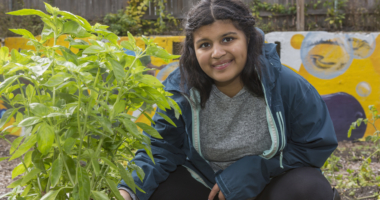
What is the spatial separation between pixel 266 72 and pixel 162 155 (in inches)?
28.1

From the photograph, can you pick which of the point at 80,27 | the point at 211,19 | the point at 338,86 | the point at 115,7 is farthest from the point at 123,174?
the point at 115,7

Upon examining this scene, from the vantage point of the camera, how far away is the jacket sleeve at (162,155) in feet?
5.41

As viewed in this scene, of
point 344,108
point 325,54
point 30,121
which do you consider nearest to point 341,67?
point 325,54

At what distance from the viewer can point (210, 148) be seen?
73.8 inches

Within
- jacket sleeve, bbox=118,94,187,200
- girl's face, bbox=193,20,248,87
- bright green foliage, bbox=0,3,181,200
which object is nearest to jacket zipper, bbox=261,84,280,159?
girl's face, bbox=193,20,248,87

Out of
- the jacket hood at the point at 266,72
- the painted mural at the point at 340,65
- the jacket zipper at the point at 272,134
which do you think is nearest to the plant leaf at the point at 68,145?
the jacket hood at the point at 266,72

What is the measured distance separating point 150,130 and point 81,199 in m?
0.30

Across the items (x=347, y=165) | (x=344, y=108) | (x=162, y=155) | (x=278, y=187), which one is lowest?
(x=347, y=165)

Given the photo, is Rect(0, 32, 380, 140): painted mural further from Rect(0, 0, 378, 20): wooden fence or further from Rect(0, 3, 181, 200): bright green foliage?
Rect(0, 3, 181, 200): bright green foliage

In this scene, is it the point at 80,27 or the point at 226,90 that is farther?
the point at 226,90

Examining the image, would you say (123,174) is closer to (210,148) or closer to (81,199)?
(81,199)

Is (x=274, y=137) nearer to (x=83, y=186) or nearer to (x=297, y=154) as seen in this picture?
(x=297, y=154)

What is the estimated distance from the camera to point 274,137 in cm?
174

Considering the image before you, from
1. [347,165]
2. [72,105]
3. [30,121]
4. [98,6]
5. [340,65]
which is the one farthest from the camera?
[98,6]
